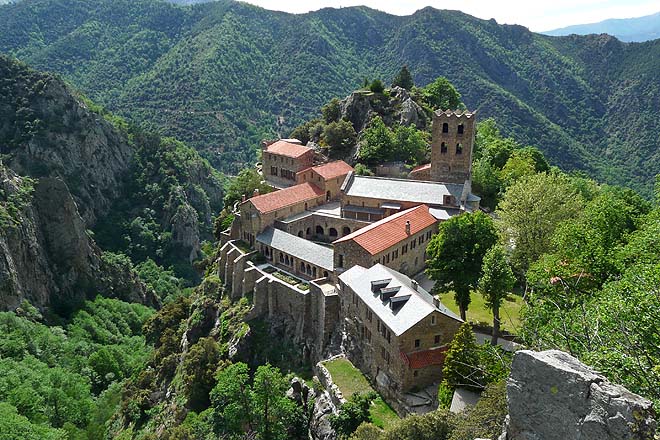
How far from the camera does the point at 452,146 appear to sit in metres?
57.7

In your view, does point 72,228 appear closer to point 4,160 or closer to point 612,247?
point 4,160

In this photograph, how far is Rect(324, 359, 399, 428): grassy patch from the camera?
104ft

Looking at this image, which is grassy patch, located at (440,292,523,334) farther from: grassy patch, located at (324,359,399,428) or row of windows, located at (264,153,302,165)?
row of windows, located at (264,153,302,165)

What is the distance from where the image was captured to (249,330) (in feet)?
151

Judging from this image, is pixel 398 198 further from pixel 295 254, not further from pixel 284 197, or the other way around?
pixel 295 254

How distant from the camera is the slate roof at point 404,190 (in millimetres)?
52969

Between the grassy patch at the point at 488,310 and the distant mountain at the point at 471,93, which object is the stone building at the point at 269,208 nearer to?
the grassy patch at the point at 488,310

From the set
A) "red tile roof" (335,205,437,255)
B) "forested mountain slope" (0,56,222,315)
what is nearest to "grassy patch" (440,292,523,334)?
"red tile roof" (335,205,437,255)

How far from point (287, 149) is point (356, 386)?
40872 mm

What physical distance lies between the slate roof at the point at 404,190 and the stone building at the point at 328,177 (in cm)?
441

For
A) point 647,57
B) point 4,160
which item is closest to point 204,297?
point 4,160

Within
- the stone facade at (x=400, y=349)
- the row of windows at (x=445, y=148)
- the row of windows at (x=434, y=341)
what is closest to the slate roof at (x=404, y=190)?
the row of windows at (x=445, y=148)

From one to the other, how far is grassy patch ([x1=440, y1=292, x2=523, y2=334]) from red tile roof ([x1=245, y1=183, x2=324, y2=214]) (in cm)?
2020

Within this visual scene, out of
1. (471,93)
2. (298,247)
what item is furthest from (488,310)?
(471,93)
